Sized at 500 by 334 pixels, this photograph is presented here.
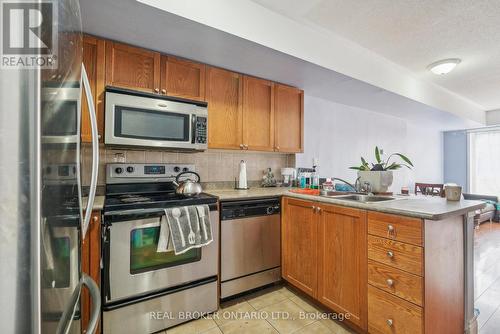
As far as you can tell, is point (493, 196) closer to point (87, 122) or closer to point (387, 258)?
point (387, 258)

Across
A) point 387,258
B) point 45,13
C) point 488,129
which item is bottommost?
point 387,258

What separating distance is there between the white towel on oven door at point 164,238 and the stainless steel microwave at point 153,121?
63cm

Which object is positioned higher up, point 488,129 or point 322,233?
point 488,129

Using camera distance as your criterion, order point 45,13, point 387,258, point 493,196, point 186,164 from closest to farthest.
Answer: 1. point 45,13
2. point 387,258
3. point 186,164
4. point 493,196

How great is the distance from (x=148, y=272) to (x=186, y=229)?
1.19 feet

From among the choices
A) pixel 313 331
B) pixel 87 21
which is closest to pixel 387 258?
pixel 313 331

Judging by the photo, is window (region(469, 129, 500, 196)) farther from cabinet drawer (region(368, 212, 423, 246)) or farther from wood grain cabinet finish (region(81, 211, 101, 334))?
wood grain cabinet finish (region(81, 211, 101, 334))

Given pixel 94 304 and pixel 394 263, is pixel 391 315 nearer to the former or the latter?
pixel 394 263

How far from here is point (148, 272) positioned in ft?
5.04

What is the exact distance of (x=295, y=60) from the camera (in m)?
2.04

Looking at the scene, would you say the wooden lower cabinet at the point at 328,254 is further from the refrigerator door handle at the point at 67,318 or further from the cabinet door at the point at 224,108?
the refrigerator door handle at the point at 67,318

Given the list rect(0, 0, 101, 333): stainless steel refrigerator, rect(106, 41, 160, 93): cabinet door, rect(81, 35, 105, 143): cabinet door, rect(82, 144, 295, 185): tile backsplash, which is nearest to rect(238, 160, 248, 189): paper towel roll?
rect(82, 144, 295, 185): tile backsplash

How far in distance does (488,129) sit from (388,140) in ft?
9.70

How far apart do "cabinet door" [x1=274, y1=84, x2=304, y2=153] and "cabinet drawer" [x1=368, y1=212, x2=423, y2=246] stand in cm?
138
